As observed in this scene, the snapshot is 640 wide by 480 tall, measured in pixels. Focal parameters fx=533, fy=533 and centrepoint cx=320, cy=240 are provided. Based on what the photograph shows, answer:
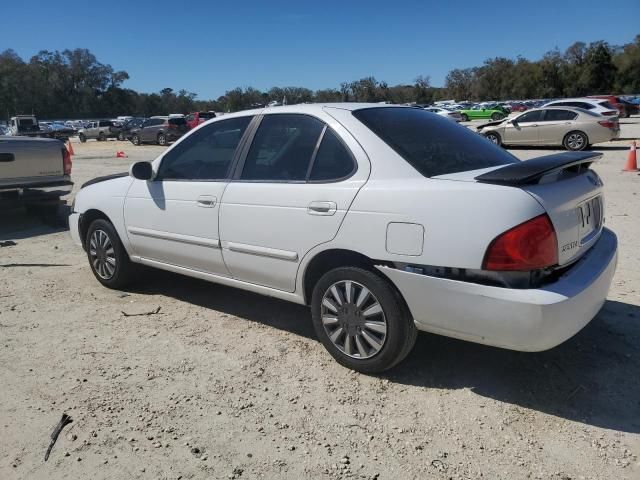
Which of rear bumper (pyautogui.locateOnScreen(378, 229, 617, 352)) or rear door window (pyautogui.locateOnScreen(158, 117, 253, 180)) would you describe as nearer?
rear bumper (pyautogui.locateOnScreen(378, 229, 617, 352))

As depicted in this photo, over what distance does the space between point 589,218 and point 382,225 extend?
49.0 inches

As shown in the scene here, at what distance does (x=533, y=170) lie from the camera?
2824mm

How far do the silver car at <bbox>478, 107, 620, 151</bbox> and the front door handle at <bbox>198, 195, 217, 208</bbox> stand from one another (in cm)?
1471

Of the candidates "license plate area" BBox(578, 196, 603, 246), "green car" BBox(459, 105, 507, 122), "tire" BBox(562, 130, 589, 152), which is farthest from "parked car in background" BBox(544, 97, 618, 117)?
"green car" BBox(459, 105, 507, 122)

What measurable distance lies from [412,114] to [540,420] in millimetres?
2219

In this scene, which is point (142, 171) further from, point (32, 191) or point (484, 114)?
point (484, 114)

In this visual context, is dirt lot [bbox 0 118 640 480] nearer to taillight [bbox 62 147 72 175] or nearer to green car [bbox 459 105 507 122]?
taillight [bbox 62 147 72 175]

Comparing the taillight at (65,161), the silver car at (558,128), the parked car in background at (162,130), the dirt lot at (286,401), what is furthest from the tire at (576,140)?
the parked car in background at (162,130)

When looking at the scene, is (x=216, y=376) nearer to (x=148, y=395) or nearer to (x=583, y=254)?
(x=148, y=395)

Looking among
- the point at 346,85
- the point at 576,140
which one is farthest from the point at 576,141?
the point at 346,85

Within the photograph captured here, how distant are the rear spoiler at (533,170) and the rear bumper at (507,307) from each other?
544 millimetres

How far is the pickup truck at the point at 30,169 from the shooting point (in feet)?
25.4

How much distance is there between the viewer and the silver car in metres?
16.6

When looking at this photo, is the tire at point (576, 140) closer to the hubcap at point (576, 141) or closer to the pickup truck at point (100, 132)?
the hubcap at point (576, 141)
